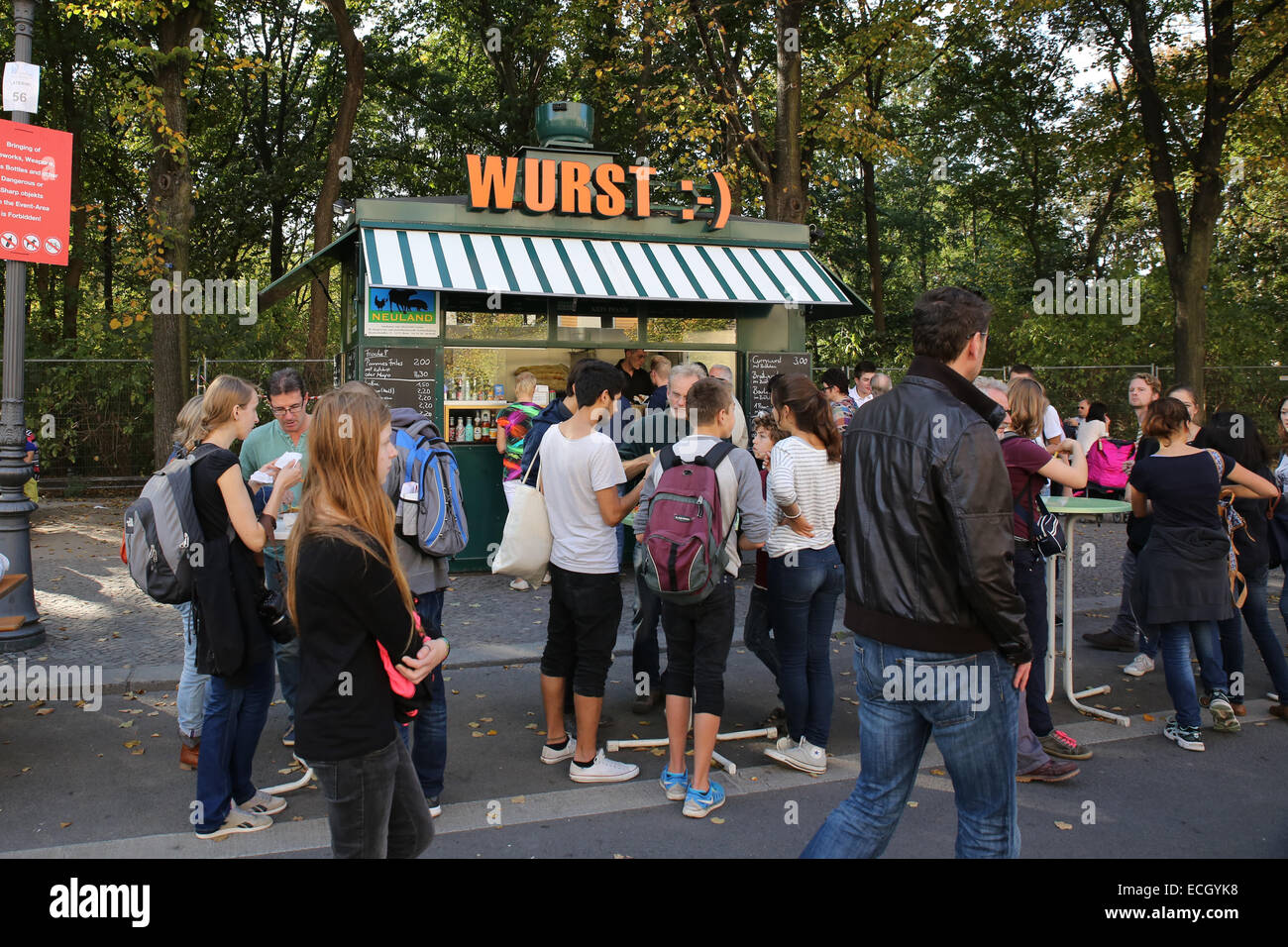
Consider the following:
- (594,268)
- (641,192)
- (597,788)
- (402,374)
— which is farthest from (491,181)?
(597,788)

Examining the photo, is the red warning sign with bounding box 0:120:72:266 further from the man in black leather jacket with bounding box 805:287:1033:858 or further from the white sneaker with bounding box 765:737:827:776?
the man in black leather jacket with bounding box 805:287:1033:858

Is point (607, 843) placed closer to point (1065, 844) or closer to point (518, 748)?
point (518, 748)

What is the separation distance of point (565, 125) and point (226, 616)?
8.21m

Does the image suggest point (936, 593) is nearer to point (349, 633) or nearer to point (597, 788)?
point (349, 633)

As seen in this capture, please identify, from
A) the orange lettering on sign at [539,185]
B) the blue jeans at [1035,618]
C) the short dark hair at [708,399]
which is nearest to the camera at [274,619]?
the short dark hair at [708,399]

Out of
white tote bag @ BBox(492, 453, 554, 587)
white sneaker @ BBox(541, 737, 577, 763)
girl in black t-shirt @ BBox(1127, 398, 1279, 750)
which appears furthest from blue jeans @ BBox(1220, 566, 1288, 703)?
white tote bag @ BBox(492, 453, 554, 587)

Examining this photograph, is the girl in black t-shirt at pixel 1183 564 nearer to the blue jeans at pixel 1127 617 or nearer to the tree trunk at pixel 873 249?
the blue jeans at pixel 1127 617

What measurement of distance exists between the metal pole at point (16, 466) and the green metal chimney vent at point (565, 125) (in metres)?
5.17

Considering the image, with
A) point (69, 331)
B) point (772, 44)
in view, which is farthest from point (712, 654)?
point (69, 331)

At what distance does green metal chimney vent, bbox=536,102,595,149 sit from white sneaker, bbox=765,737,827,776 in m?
7.91

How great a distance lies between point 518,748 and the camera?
521 centimetres

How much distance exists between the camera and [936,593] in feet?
9.35

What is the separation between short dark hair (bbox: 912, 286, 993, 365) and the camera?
2994 mm
